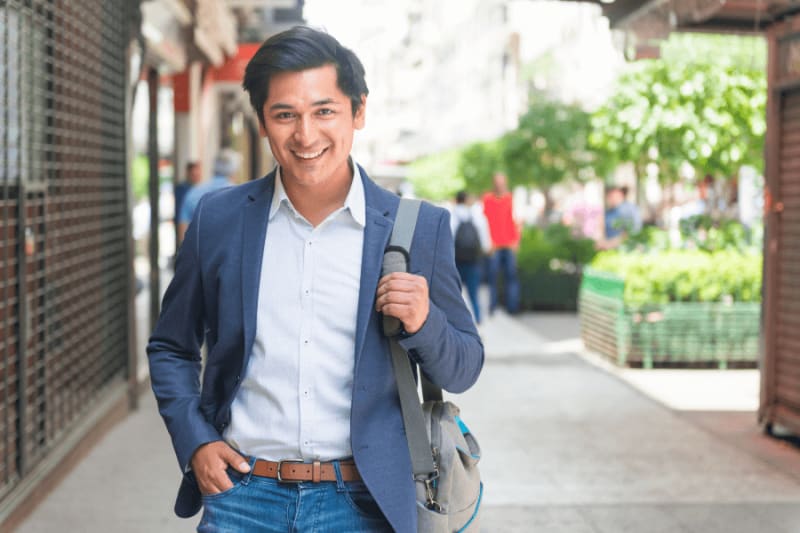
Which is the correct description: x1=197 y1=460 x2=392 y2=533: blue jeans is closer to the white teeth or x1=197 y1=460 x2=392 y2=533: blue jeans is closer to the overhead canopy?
A: the white teeth

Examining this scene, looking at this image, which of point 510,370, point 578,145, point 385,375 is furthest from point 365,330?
point 578,145

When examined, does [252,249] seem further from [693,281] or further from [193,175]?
[193,175]

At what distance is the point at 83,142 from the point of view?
8.02 m

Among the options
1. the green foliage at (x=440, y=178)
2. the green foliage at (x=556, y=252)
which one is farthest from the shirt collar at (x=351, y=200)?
the green foliage at (x=440, y=178)

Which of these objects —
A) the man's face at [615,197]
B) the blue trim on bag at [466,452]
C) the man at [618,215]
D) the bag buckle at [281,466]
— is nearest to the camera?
the bag buckle at [281,466]

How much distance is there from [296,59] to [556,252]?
15.6 meters

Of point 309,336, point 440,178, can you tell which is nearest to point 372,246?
point 309,336

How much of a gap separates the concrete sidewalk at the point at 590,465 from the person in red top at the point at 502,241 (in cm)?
556

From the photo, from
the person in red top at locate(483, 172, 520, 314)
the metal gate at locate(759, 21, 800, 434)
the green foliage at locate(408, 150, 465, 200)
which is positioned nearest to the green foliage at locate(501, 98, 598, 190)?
the person in red top at locate(483, 172, 520, 314)

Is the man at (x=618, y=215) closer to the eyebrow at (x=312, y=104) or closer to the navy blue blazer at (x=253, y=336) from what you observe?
the navy blue blazer at (x=253, y=336)

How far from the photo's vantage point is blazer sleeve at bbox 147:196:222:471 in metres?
2.40

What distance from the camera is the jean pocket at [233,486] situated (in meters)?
2.31

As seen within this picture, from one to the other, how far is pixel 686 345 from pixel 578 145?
13.0m

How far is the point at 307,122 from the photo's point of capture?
229 cm
